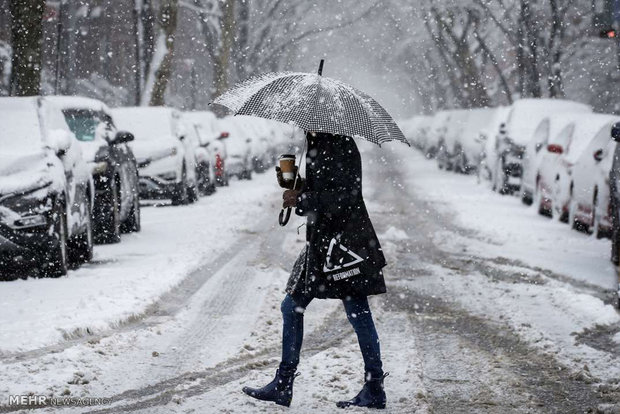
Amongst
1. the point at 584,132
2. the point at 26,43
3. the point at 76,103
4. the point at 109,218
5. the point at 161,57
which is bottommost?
the point at 109,218

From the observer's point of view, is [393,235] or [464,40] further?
[464,40]

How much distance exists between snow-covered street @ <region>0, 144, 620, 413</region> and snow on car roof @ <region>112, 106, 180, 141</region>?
493 cm

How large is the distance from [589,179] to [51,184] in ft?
23.0

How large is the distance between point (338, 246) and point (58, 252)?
490 centimetres

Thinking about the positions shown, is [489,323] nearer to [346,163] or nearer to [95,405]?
[346,163]

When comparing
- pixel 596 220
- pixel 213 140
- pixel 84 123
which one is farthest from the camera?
pixel 213 140

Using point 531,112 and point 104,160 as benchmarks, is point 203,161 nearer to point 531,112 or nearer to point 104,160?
point 531,112

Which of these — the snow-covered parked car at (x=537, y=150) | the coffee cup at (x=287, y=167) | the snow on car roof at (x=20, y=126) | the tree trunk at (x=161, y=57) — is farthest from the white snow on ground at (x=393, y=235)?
the tree trunk at (x=161, y=57)

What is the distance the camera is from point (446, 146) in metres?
32.4

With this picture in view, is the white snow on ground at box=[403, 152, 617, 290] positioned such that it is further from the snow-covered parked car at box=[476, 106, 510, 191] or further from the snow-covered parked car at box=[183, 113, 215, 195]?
the snow-covered parked car at box=[183, 113, 215, 195]

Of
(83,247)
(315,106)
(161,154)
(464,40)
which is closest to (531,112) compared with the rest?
(161,154)

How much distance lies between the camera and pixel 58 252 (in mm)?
9367

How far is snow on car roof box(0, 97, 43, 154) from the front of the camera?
31.4ft

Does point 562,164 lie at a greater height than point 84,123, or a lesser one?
lesser
